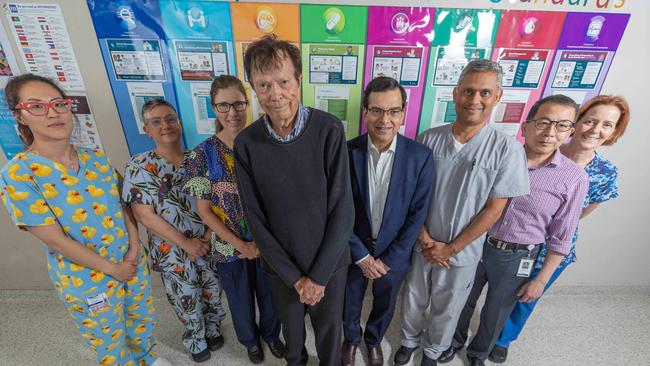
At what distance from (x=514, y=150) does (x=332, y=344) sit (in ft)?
4.36

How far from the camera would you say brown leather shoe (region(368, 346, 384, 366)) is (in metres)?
1.80

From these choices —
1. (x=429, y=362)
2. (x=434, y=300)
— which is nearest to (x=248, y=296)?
(x=434, y=300)

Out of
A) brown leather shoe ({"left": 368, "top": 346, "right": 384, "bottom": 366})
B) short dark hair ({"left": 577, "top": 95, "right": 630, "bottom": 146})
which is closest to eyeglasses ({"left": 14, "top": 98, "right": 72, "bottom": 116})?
brown leather shoe ({"left": 368, "top": 346, "right": 384, "bottom": 366})

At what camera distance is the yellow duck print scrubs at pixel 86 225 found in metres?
1.17

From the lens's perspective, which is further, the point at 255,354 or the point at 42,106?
the point at 255,354

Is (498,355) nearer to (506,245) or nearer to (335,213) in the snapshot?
(506,245)

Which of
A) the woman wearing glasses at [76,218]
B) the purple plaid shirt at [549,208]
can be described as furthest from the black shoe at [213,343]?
the purple plaid shirt at [549,208]

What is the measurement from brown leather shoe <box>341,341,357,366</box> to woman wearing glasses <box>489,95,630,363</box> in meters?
1.02

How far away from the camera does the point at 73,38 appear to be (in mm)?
1665

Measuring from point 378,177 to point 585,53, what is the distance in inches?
60.4

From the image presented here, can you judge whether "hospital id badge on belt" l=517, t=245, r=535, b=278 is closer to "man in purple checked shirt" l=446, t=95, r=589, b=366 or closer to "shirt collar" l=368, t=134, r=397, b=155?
"man in purple checked shirt" l=446, t=95, r=589, b=366

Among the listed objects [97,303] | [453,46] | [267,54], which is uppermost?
[453,46]

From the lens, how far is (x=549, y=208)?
4.67 feet

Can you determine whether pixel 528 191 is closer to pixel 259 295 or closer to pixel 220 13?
pixel 259 295
